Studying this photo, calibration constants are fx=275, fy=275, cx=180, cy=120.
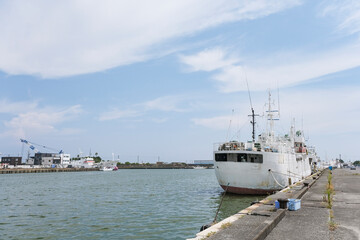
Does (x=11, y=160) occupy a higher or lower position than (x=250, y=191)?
lower

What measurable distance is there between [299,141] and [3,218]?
50.4m

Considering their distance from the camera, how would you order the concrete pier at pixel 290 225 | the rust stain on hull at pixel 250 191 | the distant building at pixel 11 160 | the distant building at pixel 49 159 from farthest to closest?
the distant building at pixel 49 159, the distant building at pixel 11 160, the rust stain on hull at pixel 250 191, the concrete pier at pixel 290 225

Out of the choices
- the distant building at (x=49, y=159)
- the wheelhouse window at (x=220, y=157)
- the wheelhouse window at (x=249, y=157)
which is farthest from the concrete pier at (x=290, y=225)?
the distant building at (x=49, y=159)

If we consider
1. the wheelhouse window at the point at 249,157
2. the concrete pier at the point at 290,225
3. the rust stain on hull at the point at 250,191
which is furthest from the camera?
the wheelhouse window at the point at 249,157

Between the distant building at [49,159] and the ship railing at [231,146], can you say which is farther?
the distant building at [49,159]

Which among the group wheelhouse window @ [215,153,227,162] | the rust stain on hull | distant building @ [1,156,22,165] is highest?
wheelhouse window @ [215,153,227,162]

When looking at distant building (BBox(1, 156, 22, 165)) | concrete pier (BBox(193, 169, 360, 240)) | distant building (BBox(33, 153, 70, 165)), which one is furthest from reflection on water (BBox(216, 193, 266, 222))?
distant building (BBox(1, 156, 22, 165))

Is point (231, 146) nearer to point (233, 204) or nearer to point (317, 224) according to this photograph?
point (233, 204)

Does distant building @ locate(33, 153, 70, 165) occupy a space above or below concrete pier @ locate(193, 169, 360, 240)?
below

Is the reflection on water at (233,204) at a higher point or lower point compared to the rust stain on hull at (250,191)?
lower

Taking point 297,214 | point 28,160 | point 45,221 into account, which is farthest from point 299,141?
point 28,160

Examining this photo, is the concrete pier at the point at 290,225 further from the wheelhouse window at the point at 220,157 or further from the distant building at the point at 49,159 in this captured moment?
the distant building at the point at 49,159

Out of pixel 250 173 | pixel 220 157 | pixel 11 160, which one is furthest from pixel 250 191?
pixel 11 160

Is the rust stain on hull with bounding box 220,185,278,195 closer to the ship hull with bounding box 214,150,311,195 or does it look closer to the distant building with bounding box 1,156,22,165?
the ship hull with bounding box 214,150,311,195
